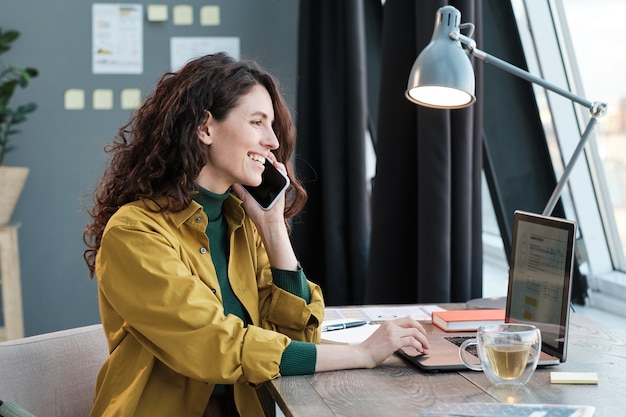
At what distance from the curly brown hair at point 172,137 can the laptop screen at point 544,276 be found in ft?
2.17

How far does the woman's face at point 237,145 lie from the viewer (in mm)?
1821

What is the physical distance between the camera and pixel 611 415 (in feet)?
4.27

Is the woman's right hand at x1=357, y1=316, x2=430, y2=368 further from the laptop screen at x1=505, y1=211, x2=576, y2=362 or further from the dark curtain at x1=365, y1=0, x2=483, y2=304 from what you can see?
the dark curtain at x1=365, y1=0, x2=483, y2=304

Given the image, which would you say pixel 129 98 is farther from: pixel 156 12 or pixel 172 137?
pixel 172 137

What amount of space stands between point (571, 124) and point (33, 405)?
1929mm

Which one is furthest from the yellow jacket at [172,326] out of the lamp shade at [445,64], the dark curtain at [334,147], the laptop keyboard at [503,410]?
the dark curtain at [334,147]

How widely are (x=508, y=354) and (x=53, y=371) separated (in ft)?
2.94

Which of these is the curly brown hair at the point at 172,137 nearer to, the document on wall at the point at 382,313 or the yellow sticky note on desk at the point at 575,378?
the document on wall at the point at 382,313

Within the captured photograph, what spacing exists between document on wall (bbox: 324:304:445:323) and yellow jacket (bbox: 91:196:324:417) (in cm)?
29

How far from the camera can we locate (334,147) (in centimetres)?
367

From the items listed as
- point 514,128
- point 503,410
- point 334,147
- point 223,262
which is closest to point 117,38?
point 334,147

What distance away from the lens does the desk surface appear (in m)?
1.36

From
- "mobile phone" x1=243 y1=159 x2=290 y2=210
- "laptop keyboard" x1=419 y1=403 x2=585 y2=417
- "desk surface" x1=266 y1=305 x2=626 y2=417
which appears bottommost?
"desk surface" x1=266 y1=305 x2=626 y2=417

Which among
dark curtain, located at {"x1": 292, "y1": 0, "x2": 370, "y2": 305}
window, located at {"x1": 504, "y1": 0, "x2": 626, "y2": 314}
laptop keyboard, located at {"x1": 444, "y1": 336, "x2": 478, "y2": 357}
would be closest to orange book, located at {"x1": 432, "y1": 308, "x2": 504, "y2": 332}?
laptop keyboard, located at {"x1": 444, "y1": 336, "x2": 478, "y2": 357}
